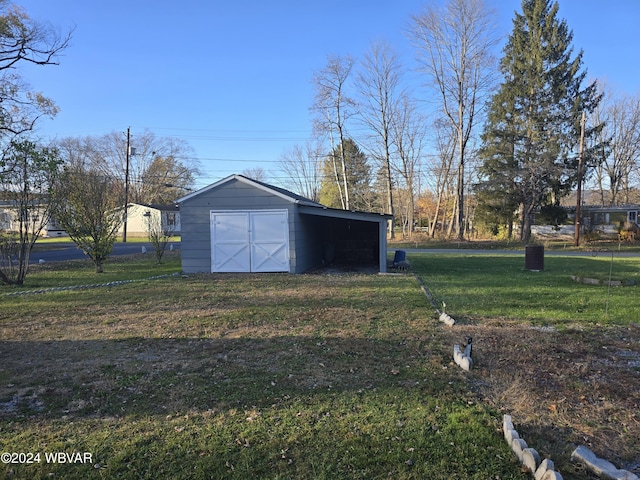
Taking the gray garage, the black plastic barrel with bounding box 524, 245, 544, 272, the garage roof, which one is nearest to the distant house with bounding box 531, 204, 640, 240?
the black plastic barrel with bounding box 524, 245, 544, 272

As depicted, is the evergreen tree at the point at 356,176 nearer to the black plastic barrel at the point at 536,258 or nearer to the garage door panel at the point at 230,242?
the black plastic barrel at the point at 536,258

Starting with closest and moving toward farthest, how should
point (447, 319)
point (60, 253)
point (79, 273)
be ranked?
point (447, 319) → point (79, 273) → point (60, 253)

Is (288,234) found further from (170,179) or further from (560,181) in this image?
(170,179)

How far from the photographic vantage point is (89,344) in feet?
16.9

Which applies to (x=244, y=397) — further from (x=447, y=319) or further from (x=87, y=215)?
(x=87, y=215)

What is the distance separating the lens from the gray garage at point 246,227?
485 inches

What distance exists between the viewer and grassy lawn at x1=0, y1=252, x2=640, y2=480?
103 inches

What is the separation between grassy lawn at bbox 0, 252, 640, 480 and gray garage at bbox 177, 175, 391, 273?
16.2ft

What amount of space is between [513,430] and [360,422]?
106 cm

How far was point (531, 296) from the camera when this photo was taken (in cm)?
827

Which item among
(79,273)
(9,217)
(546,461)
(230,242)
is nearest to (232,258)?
(230,242)

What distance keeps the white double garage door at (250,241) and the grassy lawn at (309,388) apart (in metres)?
4.94

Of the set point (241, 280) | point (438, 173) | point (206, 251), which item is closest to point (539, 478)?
point (241, 280)

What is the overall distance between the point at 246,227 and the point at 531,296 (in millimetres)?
7957
